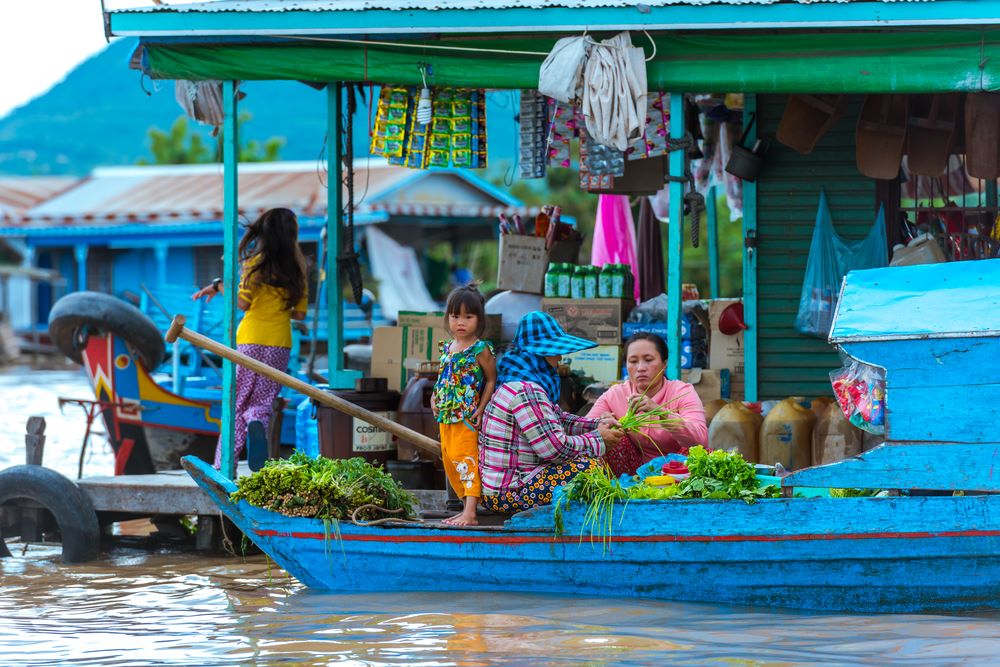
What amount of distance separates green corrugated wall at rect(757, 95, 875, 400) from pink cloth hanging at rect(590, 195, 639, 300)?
167 cm

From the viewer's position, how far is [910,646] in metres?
5.21

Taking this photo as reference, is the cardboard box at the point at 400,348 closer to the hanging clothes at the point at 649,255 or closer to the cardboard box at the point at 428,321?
the cardboard box at the point at 428,321

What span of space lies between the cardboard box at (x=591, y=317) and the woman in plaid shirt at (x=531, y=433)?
2.61m

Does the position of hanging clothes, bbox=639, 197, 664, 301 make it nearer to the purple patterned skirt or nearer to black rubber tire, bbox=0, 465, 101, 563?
the purple patterned skirt

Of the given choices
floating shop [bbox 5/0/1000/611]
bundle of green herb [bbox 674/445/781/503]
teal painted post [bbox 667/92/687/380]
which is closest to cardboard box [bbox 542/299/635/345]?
floating shop [bbox 5/0/1000/611]

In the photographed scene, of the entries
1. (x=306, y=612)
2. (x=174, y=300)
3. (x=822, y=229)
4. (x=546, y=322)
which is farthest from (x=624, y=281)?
(x=174, y=300)

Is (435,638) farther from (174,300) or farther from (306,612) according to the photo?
(174,300)

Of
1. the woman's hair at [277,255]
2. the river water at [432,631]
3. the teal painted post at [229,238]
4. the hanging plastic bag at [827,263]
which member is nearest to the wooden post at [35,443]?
the river water at [432,631]

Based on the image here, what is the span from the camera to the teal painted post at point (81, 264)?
91.4 ft

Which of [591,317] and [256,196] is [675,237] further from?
[256,196]

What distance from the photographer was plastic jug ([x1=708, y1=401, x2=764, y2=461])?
26.6ft

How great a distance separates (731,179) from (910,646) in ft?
20.1

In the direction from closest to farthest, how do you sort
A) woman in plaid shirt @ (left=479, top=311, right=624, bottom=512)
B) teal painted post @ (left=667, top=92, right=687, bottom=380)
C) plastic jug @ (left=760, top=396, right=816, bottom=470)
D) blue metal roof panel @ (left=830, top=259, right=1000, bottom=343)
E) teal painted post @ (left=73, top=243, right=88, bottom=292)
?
1. blue metal roof panel @ (left=830, top=259, right=1000, bottom=343)
2. woman in plaid shirt @ (left=479, top=311, right=624, bottom=512)
3. teal painted post @ (left=667, top=92, right=687, bottom=380)
4. plastic jug @ (left=760, top=396, right=816, bottom=470)
5. teal painted post @ (left=73, top=243, right=88, bottom=292)

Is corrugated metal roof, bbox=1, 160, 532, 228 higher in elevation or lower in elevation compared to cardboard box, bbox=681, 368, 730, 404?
higher
